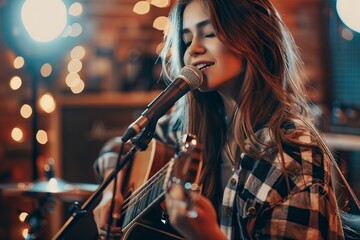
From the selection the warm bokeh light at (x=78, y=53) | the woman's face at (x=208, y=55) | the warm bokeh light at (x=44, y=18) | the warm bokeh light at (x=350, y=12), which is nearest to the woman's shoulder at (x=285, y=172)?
the woman's face at (x=208, y=55)

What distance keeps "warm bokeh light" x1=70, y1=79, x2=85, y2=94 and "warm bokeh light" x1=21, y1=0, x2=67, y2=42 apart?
1435mm

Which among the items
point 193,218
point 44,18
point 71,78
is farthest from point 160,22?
point 193,218

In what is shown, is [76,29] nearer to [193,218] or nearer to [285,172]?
[285,172]

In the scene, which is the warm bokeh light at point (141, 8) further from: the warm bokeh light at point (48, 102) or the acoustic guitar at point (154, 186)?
the acoustic guitar at point (154, 186)

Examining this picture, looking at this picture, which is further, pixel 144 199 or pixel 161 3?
pixel 161 3

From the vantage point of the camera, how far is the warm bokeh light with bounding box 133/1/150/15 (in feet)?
16.6

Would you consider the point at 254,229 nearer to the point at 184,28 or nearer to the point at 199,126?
the point at 199,126

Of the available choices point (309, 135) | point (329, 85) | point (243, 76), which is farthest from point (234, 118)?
point (329, 85)

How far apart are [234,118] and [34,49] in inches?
69.4

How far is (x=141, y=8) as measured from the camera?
16.6 feet

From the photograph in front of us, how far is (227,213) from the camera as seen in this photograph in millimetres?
1749

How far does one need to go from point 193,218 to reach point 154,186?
34 centimetres

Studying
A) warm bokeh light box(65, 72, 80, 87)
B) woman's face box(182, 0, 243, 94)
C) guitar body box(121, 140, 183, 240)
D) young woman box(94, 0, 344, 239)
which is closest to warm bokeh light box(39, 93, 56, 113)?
warm bokeh light box(65, 72, 80, 87)

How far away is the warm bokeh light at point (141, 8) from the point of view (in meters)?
5.05
